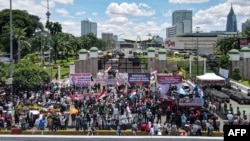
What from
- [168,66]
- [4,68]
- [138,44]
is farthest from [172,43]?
[4,68]

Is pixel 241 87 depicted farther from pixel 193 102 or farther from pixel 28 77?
pixel 28 77

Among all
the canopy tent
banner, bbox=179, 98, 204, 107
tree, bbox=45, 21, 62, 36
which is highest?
tree, bbox=45, 21, 62, 36

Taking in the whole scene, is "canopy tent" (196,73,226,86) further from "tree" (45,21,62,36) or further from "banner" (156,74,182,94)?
"tree" (45,21,62,36)

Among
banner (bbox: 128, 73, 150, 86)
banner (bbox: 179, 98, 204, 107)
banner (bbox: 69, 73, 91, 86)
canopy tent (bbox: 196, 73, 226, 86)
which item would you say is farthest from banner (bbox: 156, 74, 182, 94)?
canopy tent (bbox: 196, 73, 226, 86)

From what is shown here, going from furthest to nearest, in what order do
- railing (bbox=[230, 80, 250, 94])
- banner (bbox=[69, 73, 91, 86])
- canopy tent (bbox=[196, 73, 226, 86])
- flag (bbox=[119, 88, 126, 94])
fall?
railing (bbox=[230, 80, 250, 94])
canopy tent (bbox=[196, 73, 226, 86])
flag (bbox=[119, 88, 126, 94])
banner (bbox=[69, 73, 91, 86])

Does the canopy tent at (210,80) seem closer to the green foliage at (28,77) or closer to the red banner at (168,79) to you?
the red banner at (168,79)

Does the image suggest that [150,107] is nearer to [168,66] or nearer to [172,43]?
[168,66]

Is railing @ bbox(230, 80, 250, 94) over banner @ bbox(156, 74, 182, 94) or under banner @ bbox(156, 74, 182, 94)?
under

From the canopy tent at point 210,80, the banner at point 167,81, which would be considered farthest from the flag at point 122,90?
the canopy tent at point 210,80

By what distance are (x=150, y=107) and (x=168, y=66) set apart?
3024cm

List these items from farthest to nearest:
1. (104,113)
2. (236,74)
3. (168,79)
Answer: (236,74), (168,79), (104,113)

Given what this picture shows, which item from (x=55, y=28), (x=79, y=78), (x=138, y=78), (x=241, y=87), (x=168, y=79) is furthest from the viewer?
(x=55, y=28)

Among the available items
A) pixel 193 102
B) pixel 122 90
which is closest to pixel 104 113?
pixel 193 102

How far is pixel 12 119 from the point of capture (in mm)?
24688
